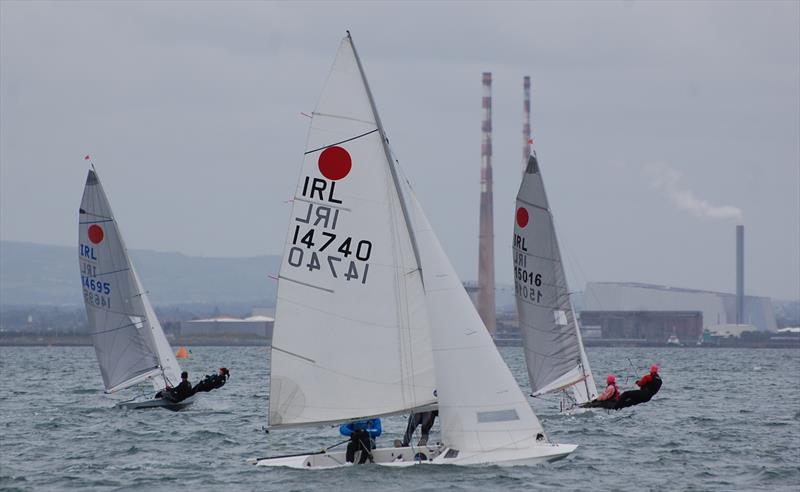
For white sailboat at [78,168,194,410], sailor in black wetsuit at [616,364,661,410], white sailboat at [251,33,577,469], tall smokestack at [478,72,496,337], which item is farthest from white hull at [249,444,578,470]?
tall smokestack at [478,72,496,337]

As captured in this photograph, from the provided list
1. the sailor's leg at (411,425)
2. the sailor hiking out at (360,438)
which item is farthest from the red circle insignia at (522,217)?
the sailor hiking out at (360,438)

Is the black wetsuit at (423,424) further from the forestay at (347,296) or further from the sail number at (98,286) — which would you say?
the sail number at (98,286)

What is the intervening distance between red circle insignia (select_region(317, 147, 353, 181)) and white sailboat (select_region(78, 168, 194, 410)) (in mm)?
22261

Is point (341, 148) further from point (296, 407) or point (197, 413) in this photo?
point (197, 413)

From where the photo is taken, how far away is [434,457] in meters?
26.3

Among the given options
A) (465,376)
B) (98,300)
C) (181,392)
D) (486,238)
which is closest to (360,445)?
(465,376)

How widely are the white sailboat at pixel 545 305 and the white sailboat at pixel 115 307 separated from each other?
12809 mm

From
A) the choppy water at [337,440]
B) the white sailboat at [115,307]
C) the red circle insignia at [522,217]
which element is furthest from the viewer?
the white sailboat at [115,307]

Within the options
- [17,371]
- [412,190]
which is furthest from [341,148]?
[17,371]

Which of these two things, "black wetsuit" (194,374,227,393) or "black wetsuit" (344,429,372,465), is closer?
"black wetsuit" (344,429,372,465)

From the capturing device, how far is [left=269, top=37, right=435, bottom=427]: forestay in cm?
2508

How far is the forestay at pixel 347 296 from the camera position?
25.1 m

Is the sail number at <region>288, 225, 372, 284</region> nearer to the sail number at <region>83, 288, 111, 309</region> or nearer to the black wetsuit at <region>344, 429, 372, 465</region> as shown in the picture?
the black wetsuit at <region>344, 429, 372, 465</region>

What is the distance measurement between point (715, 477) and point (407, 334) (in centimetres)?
770
